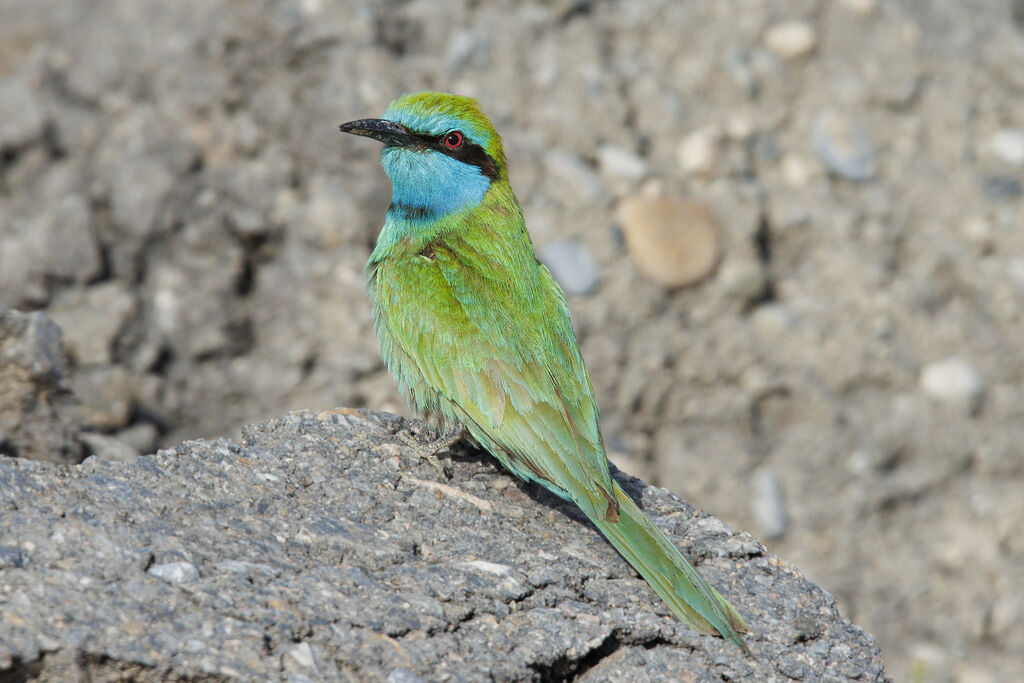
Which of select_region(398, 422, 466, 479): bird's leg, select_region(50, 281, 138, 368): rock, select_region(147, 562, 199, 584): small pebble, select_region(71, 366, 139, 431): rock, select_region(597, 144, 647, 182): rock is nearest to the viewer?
select_region(147, 562, 199, 584): small pebble

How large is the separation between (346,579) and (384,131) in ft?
6.18

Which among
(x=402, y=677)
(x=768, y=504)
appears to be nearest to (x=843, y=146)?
(x=768, y=504)

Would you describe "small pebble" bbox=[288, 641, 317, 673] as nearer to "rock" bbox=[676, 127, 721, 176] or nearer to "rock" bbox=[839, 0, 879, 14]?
"rock" bbox=[676, 127, 721, 176]

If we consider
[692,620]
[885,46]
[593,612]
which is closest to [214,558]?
[593,612]

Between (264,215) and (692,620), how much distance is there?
Answer: 11.5 feet

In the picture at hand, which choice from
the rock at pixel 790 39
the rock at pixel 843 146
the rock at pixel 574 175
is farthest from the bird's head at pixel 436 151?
the rock at pixel 790 39

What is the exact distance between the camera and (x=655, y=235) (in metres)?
5.78

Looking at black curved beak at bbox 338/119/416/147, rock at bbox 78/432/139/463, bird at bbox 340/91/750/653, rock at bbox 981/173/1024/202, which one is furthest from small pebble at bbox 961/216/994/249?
rock at bbox 78/432/139/463

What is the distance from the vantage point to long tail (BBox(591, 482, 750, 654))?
2.88 metres

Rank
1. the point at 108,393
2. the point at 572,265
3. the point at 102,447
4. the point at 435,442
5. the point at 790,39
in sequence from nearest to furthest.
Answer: the point at 435,442, the point at 102,447, the point at 108,393, the point at 572,265, the point at 790,39

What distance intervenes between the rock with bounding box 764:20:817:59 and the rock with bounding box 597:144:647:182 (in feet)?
3.64

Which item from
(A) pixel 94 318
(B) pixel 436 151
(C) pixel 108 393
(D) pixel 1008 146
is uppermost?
(D) pixel 1008 146

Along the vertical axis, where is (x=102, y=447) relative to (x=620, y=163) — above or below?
below

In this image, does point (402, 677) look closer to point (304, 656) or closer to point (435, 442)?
point (304, 656)
